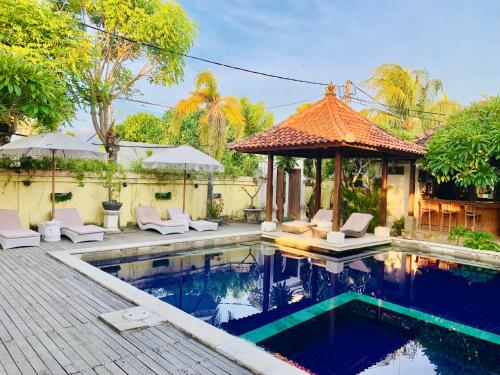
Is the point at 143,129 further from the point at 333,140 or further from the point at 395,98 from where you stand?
the point at 333,140

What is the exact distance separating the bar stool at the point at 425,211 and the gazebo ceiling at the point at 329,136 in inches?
81.5

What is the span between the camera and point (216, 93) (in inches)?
599

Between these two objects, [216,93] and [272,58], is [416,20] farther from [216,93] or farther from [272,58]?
[216,93]

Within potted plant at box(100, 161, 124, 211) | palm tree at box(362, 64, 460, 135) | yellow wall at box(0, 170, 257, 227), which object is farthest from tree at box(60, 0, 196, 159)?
palm tree at box(362, 64, 460, 135)

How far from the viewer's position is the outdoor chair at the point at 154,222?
11.2 m

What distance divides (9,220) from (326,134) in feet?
27.7

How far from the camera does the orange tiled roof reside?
32.4 feet

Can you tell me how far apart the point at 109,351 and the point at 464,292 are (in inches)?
283

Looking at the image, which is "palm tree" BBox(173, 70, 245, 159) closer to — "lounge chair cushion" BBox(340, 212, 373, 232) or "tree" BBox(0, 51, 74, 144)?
"lounge chair cushion" BBox(340, 212, 373, 232)

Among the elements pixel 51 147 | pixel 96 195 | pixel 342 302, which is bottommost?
pixel 342 302

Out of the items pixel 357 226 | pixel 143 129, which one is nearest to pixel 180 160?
pixel 357 226

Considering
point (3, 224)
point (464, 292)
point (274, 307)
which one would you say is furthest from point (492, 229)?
point (3, 224)

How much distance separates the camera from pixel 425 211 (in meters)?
13.1

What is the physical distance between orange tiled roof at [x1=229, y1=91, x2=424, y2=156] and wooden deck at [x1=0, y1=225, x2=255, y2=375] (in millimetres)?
6677
